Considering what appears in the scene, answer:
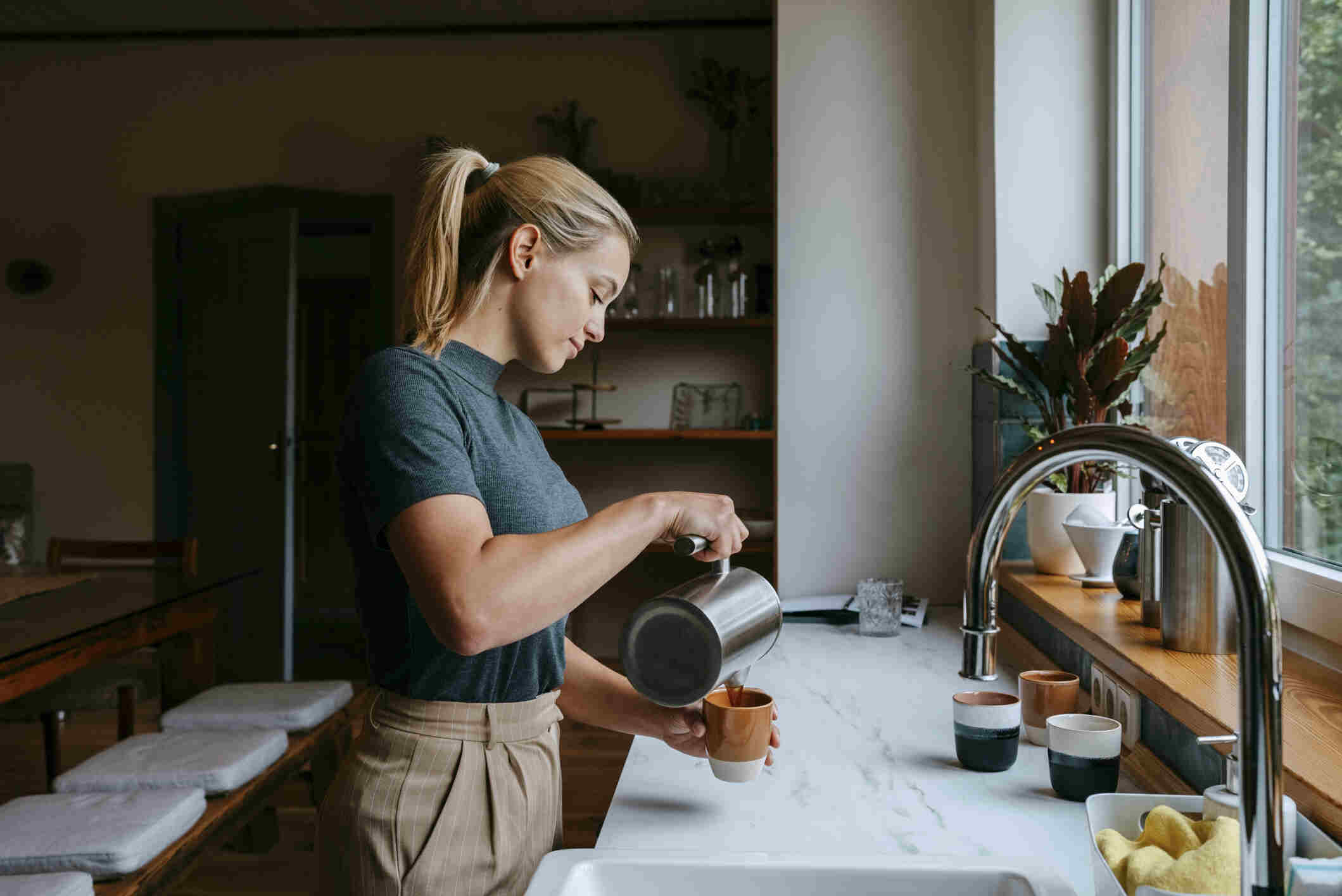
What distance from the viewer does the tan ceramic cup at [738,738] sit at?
3.88 ft

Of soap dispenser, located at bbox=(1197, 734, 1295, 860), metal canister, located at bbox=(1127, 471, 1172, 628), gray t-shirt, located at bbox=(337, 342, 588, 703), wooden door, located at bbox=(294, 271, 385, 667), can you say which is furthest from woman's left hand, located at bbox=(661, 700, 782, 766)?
wooden door, located at bbox=(294, 271, 385, 667)

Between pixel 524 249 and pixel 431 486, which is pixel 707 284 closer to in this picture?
pixel 524 249

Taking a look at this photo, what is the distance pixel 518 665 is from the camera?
116cm

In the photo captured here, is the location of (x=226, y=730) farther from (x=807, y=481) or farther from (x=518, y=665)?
(x=518, y=665)

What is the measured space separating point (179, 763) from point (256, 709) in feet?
1.41

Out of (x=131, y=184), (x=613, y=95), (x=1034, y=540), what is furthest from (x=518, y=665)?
(x=131, y=184)

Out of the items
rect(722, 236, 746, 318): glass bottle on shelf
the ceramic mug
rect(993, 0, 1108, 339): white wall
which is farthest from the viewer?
rect(722, 236, 746, 318): glass bottle on shelf

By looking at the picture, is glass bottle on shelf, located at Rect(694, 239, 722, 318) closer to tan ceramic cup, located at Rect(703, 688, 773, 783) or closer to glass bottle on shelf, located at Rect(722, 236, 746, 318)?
glass bottle on shelf, located at Rect(722, 236, 746, 318)

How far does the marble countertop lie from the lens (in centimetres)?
108

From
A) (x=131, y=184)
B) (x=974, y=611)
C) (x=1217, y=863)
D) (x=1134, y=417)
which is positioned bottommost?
(x=1217, y=863)

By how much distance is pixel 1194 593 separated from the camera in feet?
4.54

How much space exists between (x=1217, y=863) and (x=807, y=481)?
181 centimetres

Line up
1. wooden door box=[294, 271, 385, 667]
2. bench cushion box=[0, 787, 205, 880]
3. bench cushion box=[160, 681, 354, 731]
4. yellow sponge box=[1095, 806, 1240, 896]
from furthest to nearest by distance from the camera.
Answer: wooden door box=[294, 271, 385, 667] < bench cushion box=[160, 681, 354, 731] < bench cushion box=[0, 787, 205, 880] < yellow sponge box=[1095, 806, 1240, 896]

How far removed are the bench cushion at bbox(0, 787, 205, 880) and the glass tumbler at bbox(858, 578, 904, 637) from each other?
1.40 m
